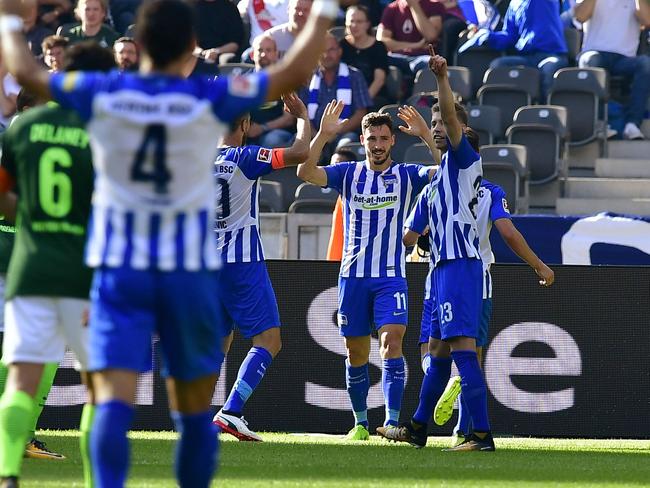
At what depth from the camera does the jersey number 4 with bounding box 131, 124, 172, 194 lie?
476 cm

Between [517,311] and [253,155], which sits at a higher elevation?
[253,155]

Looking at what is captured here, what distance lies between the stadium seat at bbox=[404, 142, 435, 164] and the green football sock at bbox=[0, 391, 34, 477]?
8.49 m

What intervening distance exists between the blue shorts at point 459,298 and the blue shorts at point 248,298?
1.23m

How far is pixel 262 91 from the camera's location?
489cm

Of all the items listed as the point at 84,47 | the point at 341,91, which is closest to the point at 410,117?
the point at 84,47

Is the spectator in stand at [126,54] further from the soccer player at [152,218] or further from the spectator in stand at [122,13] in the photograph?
the soccer player at [152,218]

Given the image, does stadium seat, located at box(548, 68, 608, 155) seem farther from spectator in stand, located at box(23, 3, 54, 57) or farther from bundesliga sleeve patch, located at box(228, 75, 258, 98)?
bundesliga sleeve patch, located at box(228, 75, 258, 98)

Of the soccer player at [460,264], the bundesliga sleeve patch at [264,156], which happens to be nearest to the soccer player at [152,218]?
the soccer player at [460,264]

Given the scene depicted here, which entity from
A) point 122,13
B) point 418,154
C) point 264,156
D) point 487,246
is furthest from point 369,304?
point 122,13

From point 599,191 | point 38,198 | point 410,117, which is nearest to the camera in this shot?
point 38,198

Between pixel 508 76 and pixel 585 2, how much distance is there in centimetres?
115

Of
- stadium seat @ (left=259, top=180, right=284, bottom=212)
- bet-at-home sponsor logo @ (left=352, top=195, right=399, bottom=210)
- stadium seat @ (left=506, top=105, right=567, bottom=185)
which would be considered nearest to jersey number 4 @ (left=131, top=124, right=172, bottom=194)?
bet-at-home sponsor logo @ (left=352, top=195, right=399, bottom=210)

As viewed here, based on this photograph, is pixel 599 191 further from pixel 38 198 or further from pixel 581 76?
pixel 38 198

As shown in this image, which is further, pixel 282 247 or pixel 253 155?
pixel 282 247
